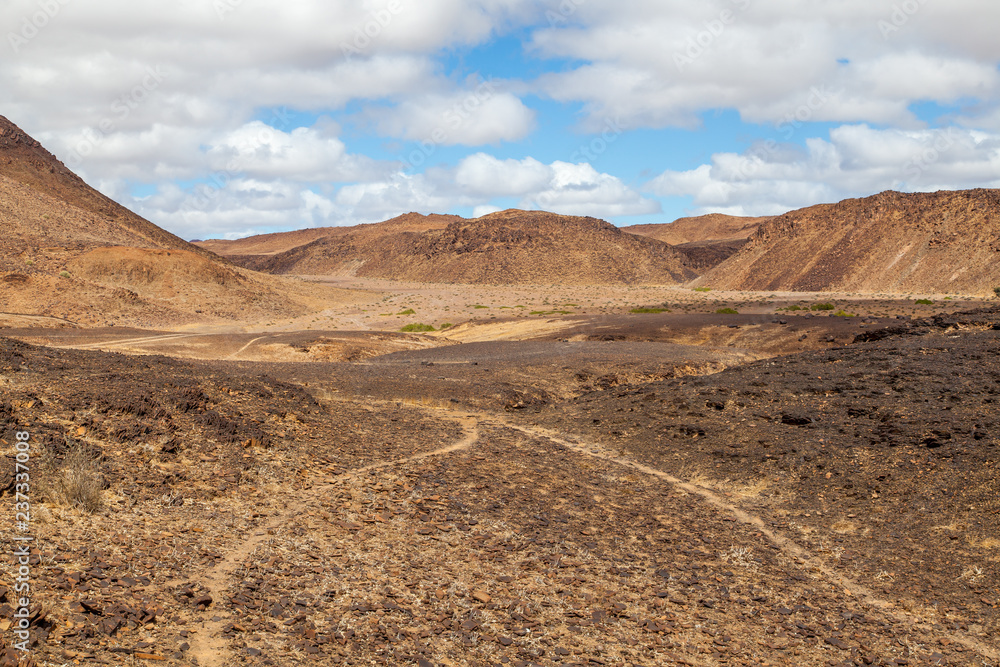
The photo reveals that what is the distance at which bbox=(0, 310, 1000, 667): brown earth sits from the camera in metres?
5.85

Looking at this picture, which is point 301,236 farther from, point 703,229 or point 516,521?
point 516,521

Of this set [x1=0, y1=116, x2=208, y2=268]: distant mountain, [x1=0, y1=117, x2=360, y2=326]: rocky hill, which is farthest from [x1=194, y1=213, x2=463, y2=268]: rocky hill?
[x1=0, y1=117, x2=360, y2=326]: rocky hill

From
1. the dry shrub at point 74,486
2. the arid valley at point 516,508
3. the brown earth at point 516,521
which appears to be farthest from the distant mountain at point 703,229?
the dry shrub at point 74,486

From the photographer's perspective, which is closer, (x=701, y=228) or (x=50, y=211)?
(x=50, y=211)

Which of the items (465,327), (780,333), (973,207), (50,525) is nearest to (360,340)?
(465,327)

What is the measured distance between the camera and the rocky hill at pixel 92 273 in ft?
131

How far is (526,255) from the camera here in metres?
103

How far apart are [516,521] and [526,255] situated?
9510 cm

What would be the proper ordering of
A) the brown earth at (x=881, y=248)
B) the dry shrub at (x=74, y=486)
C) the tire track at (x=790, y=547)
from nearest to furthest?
the tire track at (x=790, y=547) → the dry shrub at (x=74, y=486) → the brown earth at (x=881, y=248)

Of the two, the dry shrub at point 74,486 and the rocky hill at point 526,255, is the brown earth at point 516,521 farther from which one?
A: the rocky hill at point 526,255

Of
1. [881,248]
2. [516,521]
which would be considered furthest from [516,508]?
[881,248]

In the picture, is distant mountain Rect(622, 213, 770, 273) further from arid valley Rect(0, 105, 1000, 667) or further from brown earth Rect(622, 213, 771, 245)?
arid valley Rect(0, 105, 1000, 667)

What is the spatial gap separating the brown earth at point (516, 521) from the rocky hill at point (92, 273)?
29956 mm

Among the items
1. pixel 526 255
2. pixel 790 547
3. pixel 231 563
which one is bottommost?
pixel 790 547
